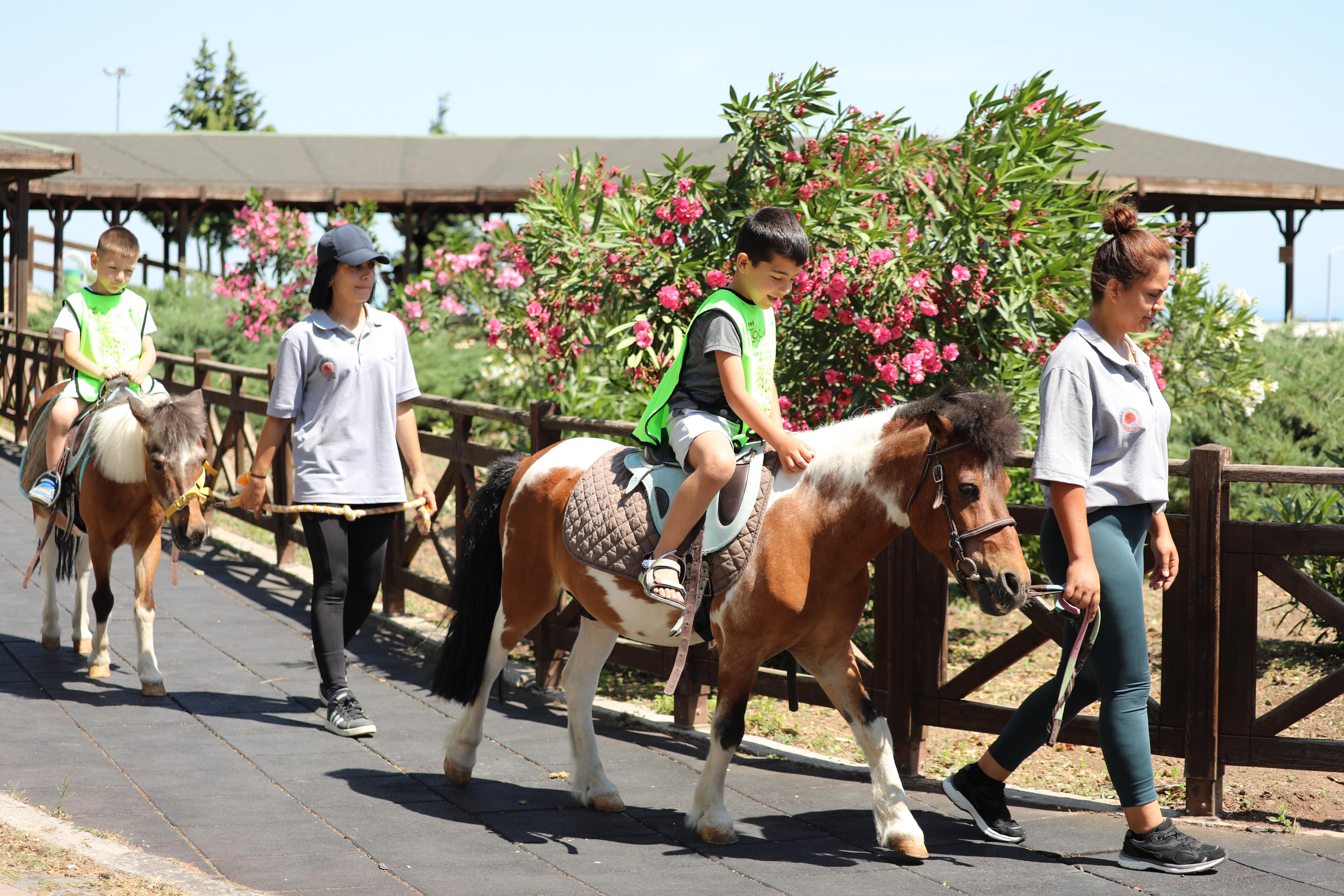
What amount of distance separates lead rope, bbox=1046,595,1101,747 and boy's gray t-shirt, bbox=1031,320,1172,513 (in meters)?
0.33

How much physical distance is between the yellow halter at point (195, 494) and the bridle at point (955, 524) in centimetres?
342

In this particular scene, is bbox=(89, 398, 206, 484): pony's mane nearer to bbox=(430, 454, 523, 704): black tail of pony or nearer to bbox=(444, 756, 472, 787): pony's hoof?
bbox=(430, 454, 523, 704): black tail of pony

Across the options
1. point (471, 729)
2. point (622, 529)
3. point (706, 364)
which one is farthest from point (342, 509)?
point (706, 364)

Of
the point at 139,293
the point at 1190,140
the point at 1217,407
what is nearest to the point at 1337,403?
the point at 1217,407

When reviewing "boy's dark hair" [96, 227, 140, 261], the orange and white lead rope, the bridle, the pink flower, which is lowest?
the orange and white lead rope

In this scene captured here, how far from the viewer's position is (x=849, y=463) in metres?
3.82

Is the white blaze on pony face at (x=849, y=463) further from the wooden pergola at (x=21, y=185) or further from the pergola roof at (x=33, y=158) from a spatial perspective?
the pergola roof at (x=33, y=158)

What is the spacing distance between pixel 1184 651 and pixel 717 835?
1868 millimetres

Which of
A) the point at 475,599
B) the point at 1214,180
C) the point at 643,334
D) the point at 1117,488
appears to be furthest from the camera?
the point at 1214,180

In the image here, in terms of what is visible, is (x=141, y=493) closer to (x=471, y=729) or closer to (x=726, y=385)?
(x=471, y=729)

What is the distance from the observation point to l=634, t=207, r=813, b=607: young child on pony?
3.72 m

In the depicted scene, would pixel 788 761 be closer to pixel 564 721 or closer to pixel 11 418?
pixel 564 721

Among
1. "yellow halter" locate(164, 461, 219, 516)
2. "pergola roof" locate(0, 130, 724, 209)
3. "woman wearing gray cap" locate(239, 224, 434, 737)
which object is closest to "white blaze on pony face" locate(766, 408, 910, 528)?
"woman wearing gray cap" locate(239, 224, 434, 737)

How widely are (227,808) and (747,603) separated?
2.01 metres
